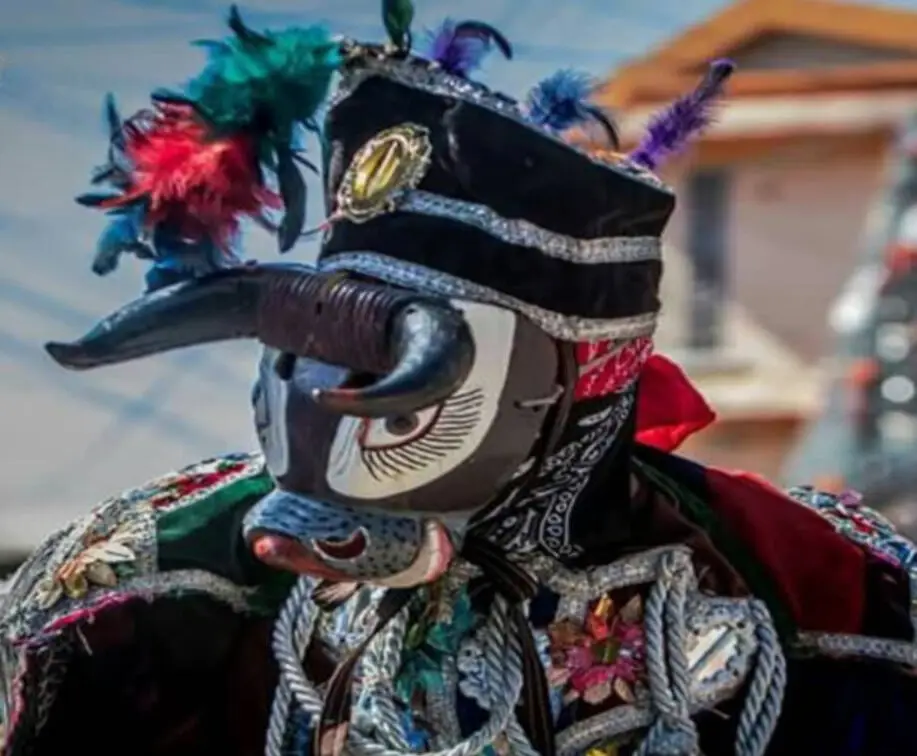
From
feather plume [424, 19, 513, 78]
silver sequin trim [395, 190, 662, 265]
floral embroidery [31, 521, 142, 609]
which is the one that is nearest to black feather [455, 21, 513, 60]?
feather plume [424, 19, 513, 78]

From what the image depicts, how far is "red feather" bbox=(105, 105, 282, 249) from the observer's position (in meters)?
1.64

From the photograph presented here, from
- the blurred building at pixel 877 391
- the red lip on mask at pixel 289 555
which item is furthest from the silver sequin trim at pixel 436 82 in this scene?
the blurred building at pixel 877 391

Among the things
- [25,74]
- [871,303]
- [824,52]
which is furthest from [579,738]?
→ [824,52]

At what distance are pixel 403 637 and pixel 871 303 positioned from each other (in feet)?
12.7

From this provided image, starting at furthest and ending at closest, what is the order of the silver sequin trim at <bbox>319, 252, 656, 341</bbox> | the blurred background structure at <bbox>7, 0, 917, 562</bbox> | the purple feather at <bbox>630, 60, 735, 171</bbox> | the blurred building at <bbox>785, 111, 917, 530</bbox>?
the blurred building at <bbox>785, 111, 917, 530</bbox>, the blurred background structure at <bbox>7, 0, 917, 562</bbox>, the purple feather at <bbox>630, 60, 735, 171</bbox>, the silver sequin trim at <bbox>319, 252, 656, 341</bbox>

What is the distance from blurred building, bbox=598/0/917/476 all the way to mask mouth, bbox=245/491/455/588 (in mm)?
5819

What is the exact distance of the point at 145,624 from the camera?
1.74m

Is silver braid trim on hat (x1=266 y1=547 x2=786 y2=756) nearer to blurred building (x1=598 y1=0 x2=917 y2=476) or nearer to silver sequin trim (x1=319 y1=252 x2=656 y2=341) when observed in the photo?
silver sequin trim (x1=319 y1=252 x2=656 y2=341)

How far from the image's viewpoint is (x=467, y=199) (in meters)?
1.57

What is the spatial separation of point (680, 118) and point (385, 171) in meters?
0.30

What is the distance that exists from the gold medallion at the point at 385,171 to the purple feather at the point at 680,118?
0.24 meters

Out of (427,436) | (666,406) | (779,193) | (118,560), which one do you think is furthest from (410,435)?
(779,193)

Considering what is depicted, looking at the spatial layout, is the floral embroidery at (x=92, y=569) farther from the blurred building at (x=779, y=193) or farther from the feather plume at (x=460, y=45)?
the blurred building at (x=779, y=193)

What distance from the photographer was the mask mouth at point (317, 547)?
60.5 inches
